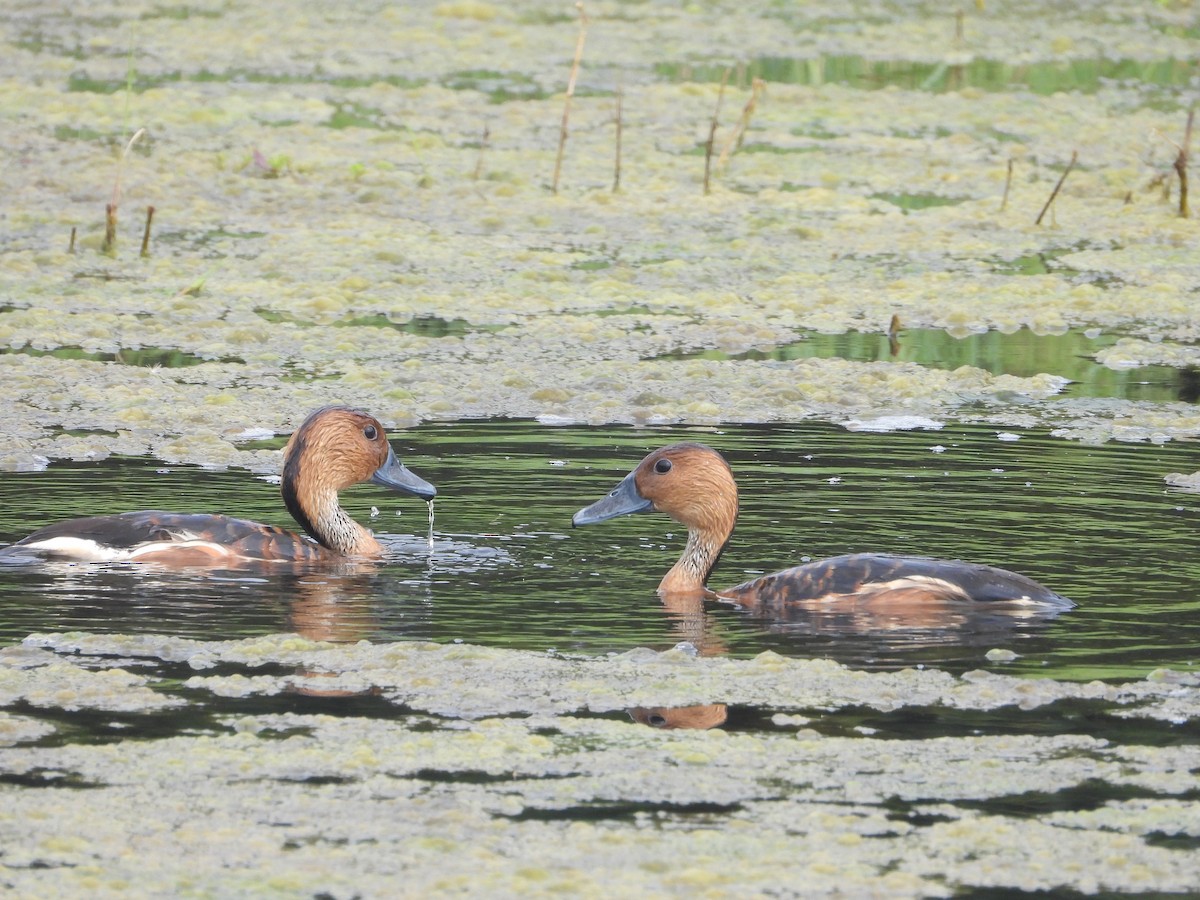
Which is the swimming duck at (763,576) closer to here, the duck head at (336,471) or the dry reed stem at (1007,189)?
the duck head at (336,471)

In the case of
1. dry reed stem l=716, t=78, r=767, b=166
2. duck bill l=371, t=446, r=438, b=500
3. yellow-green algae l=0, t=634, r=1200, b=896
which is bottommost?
yellow-green algae l=0, t=634, r=1200, b=896

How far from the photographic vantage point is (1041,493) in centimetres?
1019

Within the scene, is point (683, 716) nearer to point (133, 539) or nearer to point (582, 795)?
point (582, 795)

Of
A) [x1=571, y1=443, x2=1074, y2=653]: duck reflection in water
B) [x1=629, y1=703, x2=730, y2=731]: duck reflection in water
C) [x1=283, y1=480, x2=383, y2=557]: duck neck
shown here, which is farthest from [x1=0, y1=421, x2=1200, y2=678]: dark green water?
[x1=629, y1=703, x2=730, y2=731]: duck reflection in water

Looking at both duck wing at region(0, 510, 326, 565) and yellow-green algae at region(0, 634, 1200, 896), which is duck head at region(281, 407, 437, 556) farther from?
yellow-green algae at region(0, 634, 1200, 896)

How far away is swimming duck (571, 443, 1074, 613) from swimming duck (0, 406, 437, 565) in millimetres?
1169

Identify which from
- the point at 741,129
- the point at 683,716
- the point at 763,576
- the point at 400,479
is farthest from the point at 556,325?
the point at 683,716

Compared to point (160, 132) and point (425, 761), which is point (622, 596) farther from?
point (160, 132)

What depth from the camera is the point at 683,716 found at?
22.3 ft

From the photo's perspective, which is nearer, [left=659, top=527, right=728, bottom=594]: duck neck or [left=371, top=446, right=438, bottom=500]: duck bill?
[left=659, top=527, right=728, bottom=594]: duck neck

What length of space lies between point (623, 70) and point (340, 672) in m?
15.5

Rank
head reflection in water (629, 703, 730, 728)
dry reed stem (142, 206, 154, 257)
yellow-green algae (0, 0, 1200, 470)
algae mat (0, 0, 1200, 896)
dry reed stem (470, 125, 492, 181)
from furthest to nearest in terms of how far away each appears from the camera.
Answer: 1. dry reed stem (470, 125, 492, 181)
2. dry reed stem (142, 206, 154, 257)
3. yellow-green algae (0, 0, 1200, 470)
4. head reflection in water (629, 703, 730, 728)
5. algae mat (0, 0, 1200, 896)

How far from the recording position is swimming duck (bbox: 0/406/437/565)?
8.90 meters

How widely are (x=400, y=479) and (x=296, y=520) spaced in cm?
50
